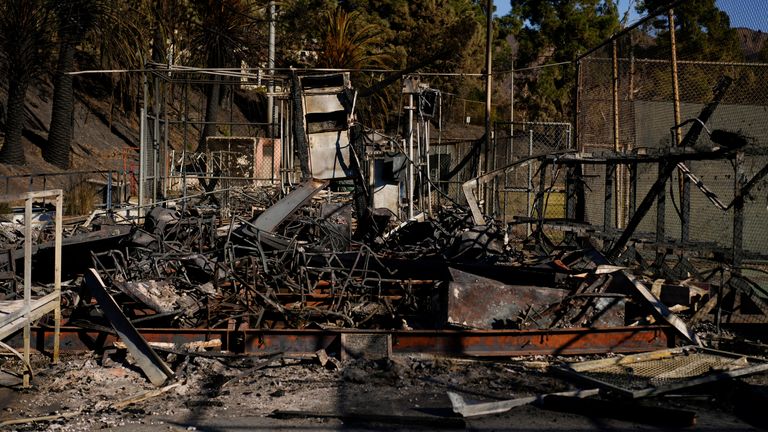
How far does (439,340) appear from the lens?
8250mm

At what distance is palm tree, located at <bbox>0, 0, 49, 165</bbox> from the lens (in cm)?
2444

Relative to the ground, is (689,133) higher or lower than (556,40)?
lower

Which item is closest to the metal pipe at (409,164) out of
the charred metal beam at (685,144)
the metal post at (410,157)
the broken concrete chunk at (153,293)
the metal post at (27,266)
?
the metal post at (410,157)

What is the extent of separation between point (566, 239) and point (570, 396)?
7489 millimetres

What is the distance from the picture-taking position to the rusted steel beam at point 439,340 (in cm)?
825

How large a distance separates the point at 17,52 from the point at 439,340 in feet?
69.2

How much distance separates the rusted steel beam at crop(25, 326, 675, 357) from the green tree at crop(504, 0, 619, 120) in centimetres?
3381

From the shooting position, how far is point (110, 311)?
7.93 meters

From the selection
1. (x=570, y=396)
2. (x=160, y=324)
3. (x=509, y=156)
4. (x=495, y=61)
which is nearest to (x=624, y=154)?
(x=570, y=396)

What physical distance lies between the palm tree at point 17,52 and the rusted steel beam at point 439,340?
18.0 m

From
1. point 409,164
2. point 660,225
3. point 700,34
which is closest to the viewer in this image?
point 660,225

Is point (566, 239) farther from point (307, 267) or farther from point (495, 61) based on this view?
point (495, 61)

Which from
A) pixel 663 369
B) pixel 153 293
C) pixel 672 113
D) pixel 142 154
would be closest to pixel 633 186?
pixel 672 113

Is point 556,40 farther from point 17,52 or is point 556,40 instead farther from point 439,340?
point 439,340
